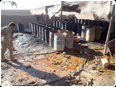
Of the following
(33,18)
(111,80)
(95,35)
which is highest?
(33,18)

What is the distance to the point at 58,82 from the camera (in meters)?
2.98

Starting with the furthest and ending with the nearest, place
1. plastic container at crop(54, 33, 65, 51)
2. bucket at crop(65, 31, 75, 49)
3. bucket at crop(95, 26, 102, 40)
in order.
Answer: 1. bucket at crop(95, 26, 102, 40)
2. bucket at crop(65, 31, 75, 49)
3. plastic container at crop(54, 33, 65, 51)

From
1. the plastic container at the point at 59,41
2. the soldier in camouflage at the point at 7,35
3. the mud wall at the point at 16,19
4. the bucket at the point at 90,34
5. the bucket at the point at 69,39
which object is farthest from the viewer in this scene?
the mud wall at the point at 16,19

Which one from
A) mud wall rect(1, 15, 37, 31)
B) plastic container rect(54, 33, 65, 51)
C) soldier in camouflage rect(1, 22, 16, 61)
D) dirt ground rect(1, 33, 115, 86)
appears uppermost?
mud wall rect(1, 15, 37, 31)

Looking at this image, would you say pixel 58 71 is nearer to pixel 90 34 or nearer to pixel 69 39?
pixel 69 39

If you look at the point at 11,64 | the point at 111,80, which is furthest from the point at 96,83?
the point at 11,64


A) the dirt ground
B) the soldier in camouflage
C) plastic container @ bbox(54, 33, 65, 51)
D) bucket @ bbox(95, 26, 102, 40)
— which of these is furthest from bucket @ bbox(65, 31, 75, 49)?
bucket @ bbox(95, 26, 102, 40)

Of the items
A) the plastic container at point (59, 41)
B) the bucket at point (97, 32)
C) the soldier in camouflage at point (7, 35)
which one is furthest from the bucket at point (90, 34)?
the soldier in camouflage at point (7, 35)

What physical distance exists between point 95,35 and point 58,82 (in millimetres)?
5667

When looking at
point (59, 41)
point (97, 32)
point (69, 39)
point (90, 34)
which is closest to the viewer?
point (59, 41)

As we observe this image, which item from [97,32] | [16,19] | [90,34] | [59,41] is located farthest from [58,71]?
[16,19]

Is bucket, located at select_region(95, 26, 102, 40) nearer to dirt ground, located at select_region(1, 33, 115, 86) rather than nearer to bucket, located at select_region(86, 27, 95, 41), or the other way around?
bucket, located at select_region(86, 27, 95, 41)

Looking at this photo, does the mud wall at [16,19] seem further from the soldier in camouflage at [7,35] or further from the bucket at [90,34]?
the soldier in camouflage at [7,35]

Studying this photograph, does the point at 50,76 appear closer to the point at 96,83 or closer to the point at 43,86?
the point at 43,86
